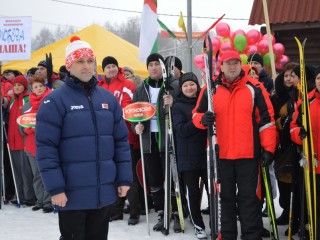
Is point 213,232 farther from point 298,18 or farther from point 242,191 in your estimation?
point 298,18

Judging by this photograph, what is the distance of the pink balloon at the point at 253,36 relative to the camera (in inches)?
383

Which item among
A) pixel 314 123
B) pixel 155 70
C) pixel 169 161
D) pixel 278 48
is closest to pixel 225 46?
pixel 278 48

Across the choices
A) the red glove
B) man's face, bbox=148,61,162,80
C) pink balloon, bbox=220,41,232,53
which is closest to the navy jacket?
man's face, bbox=148,61,162,80

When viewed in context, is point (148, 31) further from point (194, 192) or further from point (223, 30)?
point (223, 30)

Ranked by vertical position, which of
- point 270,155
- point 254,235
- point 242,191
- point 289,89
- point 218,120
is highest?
point 289,89

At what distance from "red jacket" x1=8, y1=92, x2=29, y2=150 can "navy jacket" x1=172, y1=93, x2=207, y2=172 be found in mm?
2758

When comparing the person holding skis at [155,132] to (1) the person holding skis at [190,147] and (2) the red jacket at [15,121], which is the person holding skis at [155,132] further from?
(2) the red jacket at [15,121]

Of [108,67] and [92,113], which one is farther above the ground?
[108,67]

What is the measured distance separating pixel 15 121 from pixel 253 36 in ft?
18.8

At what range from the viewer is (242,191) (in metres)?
4.08

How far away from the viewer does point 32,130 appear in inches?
233

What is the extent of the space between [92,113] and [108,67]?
275 cm

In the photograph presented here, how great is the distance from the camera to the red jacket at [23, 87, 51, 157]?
588cm

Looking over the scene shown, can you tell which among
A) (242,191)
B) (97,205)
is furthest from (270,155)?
(97,205)
